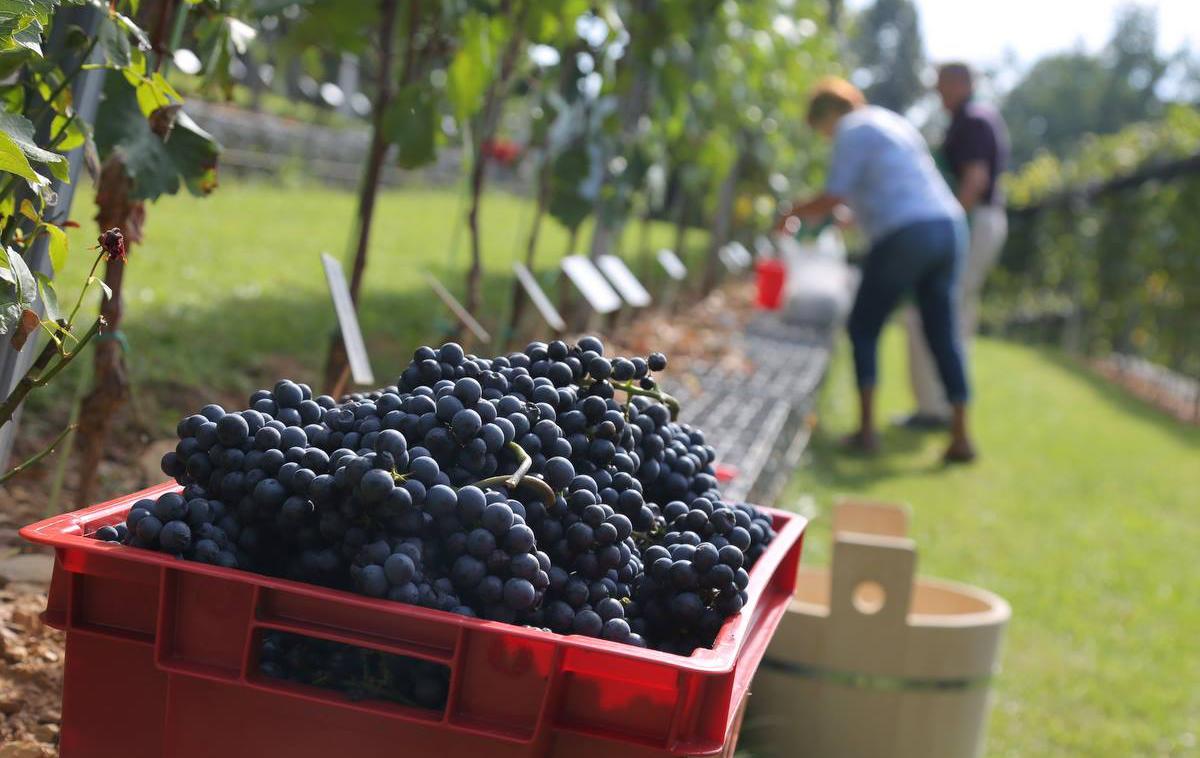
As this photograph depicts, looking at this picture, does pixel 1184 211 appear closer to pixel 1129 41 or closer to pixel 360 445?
pixel 360 445

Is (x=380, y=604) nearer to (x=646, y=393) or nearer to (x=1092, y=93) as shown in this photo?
(x=646, y=393)

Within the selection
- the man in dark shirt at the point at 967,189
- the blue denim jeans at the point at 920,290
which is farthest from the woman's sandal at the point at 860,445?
the man in dark shirt at the point at 967,189

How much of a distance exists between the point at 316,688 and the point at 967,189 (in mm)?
6030

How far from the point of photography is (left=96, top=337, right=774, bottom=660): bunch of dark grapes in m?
1.14

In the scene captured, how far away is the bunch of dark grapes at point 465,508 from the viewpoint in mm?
1142

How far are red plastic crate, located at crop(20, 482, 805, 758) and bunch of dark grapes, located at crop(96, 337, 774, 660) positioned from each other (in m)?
0.04

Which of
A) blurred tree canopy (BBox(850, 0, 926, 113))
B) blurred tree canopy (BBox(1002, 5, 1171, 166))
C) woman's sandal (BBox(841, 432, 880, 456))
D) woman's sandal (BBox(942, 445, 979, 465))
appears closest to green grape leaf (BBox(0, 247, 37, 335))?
woman's sandal (BBox(841, 432, 880, 456))

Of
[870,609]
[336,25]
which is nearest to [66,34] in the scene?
[336,25]

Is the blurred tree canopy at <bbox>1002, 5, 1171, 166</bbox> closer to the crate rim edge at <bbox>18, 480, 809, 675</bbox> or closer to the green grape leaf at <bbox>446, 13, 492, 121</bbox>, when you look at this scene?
the green grape leaf at <bbox>446, 13, 492, 121</bbox>

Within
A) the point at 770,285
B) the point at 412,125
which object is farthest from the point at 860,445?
the point at 412,125

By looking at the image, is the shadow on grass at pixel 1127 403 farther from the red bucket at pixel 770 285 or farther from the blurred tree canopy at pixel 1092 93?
the blurred tree canopy at pixel 1092 93

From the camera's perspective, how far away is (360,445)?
127cm

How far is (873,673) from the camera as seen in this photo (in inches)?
90.3

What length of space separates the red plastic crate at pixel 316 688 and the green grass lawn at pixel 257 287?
2124mm
